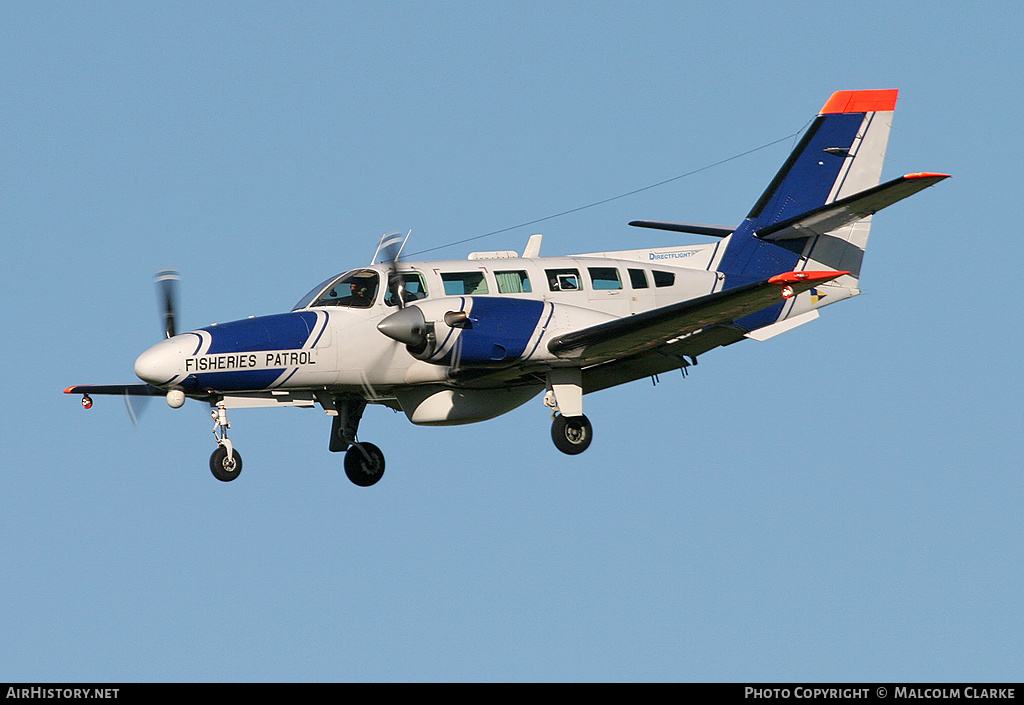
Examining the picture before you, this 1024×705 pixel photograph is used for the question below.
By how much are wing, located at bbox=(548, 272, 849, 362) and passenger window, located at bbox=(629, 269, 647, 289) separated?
113 centimetres

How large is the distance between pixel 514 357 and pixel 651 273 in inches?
116

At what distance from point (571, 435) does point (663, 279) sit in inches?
110

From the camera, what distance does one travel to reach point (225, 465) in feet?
57.3

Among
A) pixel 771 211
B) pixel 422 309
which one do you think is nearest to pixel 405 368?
pixel 422 309

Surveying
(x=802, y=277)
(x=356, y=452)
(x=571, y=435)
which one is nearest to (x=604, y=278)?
(x=571, y=435)

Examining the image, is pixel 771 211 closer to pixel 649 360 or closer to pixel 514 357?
pixel 649 360

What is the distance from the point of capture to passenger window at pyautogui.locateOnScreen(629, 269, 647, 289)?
19.2 metres

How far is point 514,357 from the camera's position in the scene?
57.4ft

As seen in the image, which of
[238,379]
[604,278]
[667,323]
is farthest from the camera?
[604,278]

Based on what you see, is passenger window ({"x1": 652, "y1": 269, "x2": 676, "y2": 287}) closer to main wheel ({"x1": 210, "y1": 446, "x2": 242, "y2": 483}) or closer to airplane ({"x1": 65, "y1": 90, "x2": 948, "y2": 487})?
airplane ({"x1": 65, "y1": 90, "x2": 948, "y2": 487})

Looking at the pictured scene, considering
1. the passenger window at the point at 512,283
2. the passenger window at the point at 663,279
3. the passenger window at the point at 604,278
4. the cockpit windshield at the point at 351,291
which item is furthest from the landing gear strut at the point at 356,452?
the passenger window at the point at 663,279

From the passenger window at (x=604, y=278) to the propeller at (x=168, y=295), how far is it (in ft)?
18.2

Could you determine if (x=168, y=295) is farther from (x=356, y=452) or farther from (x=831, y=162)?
(x=831, y=162)
